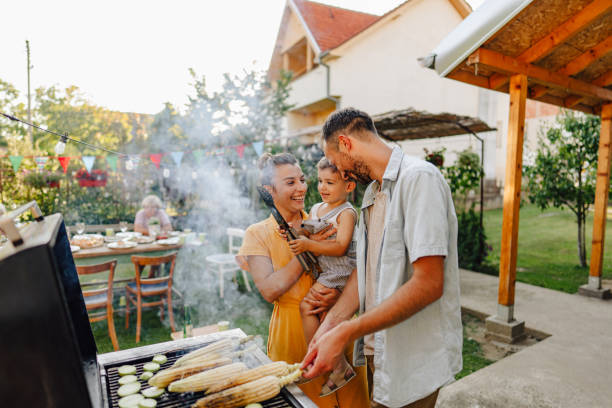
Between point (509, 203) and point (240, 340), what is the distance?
4.07 m

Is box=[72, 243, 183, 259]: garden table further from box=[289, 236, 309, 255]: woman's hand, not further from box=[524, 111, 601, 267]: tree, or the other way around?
box=[524, 111, 601, 267]: tree

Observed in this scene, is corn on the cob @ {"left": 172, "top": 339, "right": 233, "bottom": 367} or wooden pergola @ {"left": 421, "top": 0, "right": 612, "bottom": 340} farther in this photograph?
wooden pergola @ {"left": 421, "top": 0, "right": 612, "bottom": 340}

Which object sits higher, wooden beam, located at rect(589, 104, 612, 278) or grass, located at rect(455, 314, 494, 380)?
wooden beam, located at rect(589, 104, 612, 278)

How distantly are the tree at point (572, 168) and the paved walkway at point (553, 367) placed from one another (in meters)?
3.06

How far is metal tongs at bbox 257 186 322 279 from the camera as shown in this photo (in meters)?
2.19

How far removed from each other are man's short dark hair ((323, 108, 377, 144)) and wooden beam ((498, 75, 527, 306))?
3.63 m

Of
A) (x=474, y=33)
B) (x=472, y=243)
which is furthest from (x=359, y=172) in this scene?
(x=472, y=243)

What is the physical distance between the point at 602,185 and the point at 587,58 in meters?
2.67

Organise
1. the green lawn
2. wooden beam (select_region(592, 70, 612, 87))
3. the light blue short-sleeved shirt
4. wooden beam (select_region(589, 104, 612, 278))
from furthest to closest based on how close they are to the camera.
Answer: the green lawn < wooden beam (select_region(589, 104, 612, 278)) < wooden beam (select_region(592, 70, 612, 87)) < the light blue short-sleeved shirt

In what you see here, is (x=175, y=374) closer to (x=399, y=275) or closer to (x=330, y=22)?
(x=399, y=275)

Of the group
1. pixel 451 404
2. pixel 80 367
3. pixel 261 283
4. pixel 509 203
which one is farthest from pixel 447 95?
pixel 80 367

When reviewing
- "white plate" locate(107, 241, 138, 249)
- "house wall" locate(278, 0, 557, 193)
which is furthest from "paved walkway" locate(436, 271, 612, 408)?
"house wall" locate(278, 0, 557, 193)

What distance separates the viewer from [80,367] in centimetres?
116

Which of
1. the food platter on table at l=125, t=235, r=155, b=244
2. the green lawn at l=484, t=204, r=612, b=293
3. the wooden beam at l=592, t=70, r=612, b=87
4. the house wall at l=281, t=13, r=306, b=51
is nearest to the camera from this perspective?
the wooden beam at l=592, t=70, r=612, b=87
